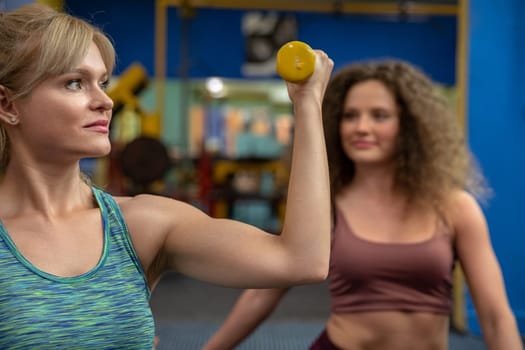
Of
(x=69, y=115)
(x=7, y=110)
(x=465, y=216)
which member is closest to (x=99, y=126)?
(x=69, y=115)

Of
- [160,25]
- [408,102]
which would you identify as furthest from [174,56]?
[408,102]

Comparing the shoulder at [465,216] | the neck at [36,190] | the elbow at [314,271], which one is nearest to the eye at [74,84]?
the neck at [36,190]

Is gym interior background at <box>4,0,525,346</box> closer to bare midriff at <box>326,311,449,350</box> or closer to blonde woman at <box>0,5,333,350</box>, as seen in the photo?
bare midriff at <box>326,311,449,350</box>

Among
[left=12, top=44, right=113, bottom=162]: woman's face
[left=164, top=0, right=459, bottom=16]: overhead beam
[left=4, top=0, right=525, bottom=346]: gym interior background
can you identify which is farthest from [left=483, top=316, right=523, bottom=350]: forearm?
[left=164, top=0, right=459, bottom=16]: overhead beam

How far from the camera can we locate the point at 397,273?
60.6 inches

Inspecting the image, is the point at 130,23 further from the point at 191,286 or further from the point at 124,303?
the point at 124,303

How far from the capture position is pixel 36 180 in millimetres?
985

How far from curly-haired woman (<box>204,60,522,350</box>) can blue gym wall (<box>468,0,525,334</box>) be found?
1.68 m

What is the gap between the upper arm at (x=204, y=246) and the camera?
916 millimetres

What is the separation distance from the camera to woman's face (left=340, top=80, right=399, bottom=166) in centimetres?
164

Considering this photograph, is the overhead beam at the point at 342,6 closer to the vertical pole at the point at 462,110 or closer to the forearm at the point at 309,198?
the vertical pole at the point at 462,110

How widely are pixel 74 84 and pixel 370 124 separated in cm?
92

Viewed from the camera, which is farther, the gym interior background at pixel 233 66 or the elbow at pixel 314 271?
the gym interior background at pixel 233 66

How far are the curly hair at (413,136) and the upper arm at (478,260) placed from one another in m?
0.10
